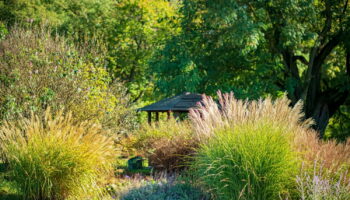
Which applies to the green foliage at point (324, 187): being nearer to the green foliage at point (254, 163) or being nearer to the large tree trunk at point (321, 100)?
the green foliage at point (254, 163)

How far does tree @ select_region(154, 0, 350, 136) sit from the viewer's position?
12.9 metres

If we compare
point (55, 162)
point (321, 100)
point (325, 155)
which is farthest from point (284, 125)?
point (321, 100)

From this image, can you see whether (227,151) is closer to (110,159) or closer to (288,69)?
(110,159)

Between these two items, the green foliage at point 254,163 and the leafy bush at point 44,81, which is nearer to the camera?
the green foliage at point 254,163

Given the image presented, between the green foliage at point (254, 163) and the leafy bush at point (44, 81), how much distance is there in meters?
5.27

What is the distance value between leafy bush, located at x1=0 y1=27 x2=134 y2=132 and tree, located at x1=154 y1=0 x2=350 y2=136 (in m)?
3.59

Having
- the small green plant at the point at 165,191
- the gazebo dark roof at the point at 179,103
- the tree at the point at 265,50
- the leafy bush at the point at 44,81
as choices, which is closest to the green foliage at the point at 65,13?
the gazebo dark roof at the point at 179,103

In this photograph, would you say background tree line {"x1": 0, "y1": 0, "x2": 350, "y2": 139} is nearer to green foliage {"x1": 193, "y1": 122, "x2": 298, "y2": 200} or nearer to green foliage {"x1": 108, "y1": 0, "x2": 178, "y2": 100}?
green foliage {"x1": 193, "y1": 122, "x2": 298, "y2": 200}

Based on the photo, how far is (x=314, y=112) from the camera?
15.2 m

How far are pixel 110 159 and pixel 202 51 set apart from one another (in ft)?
24.6

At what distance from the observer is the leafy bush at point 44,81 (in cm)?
985

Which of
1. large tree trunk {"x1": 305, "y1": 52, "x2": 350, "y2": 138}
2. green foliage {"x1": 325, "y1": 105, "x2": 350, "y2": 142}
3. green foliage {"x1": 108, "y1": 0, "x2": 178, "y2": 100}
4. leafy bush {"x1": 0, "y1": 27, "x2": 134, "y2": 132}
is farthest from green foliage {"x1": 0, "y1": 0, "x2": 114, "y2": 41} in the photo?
green foliage {"x1": 325, "y1": 105, "x2": 350, "y2": 142}

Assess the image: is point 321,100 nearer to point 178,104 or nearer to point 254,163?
point 178,104

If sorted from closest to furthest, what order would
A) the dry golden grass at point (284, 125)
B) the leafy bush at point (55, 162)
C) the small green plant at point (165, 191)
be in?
the dry golden grass at point (284, 125), the small green plant at point (165, 191), the leafy bush at point (55, 162)
